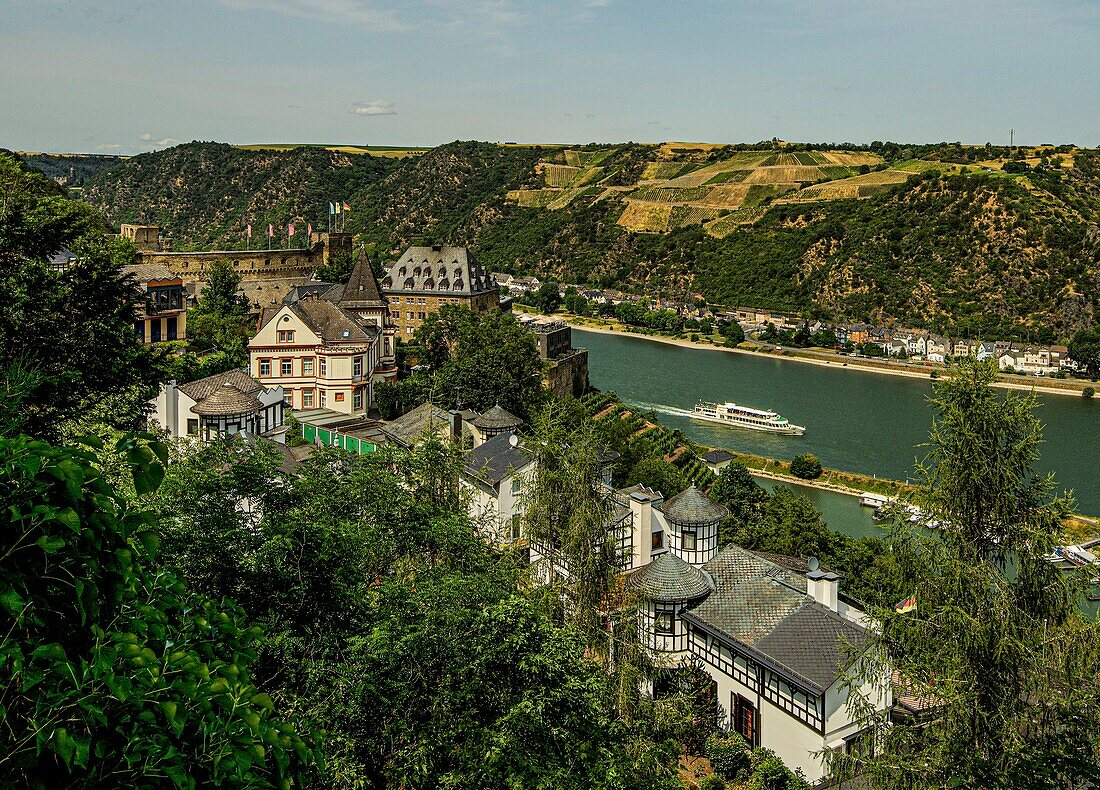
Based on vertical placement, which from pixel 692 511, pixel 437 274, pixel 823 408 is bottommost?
pixel 823 408

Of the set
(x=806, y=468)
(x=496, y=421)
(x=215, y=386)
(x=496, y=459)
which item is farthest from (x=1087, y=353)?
(x=215, y=386)

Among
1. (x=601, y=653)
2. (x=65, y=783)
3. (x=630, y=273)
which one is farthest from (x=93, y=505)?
(x=630, y=273)

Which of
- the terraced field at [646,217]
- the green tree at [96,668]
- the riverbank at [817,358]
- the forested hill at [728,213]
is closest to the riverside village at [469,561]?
the green tree at [96,668]

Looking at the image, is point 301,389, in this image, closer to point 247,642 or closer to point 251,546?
point 251,546

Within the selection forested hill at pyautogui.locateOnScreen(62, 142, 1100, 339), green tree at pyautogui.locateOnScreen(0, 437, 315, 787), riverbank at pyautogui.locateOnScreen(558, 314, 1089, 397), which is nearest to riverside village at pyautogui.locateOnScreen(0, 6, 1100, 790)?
green tree at pyautogui.locateOnScreen(0, 437, 315, 787)

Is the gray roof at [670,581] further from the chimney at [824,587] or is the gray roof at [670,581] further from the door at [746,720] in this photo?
the door at [746,720]

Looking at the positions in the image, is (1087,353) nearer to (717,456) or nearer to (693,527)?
(717,456)
